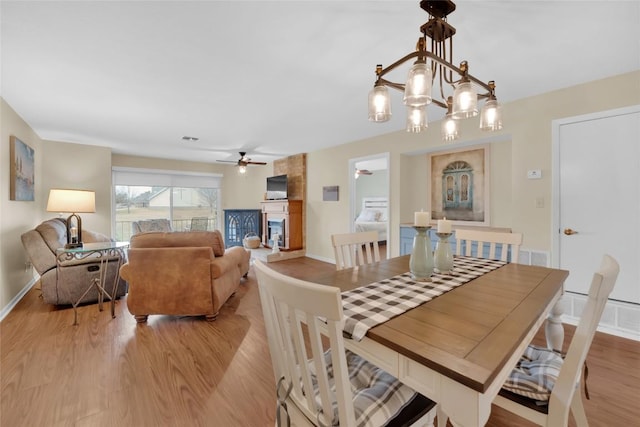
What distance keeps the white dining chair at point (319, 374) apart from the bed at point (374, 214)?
245 inches

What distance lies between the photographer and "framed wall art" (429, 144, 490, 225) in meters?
3.58

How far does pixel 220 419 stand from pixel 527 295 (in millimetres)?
1703

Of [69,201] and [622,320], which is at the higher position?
[69,201]

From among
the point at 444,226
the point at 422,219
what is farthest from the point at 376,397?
the point at 444,226

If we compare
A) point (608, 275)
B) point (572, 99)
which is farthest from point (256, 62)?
point (572, 99)

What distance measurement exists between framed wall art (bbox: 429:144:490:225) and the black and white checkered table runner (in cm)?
224

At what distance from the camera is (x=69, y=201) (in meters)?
3.21

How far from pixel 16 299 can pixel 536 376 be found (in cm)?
493

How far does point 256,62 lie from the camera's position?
219 centimetres

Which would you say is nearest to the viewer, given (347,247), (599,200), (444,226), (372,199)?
(444,226)

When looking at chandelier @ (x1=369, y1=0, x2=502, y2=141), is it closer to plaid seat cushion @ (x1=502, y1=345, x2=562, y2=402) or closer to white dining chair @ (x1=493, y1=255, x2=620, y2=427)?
white dining chair @ (x1=493, y1=255, x2=620, y2=427)

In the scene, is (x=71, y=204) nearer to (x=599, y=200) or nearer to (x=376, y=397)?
(x=376, y=397)

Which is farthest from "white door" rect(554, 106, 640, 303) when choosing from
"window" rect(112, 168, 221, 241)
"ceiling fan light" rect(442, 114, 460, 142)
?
"window" rect(112, 168, 221, 241)

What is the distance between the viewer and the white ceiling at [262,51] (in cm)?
162
